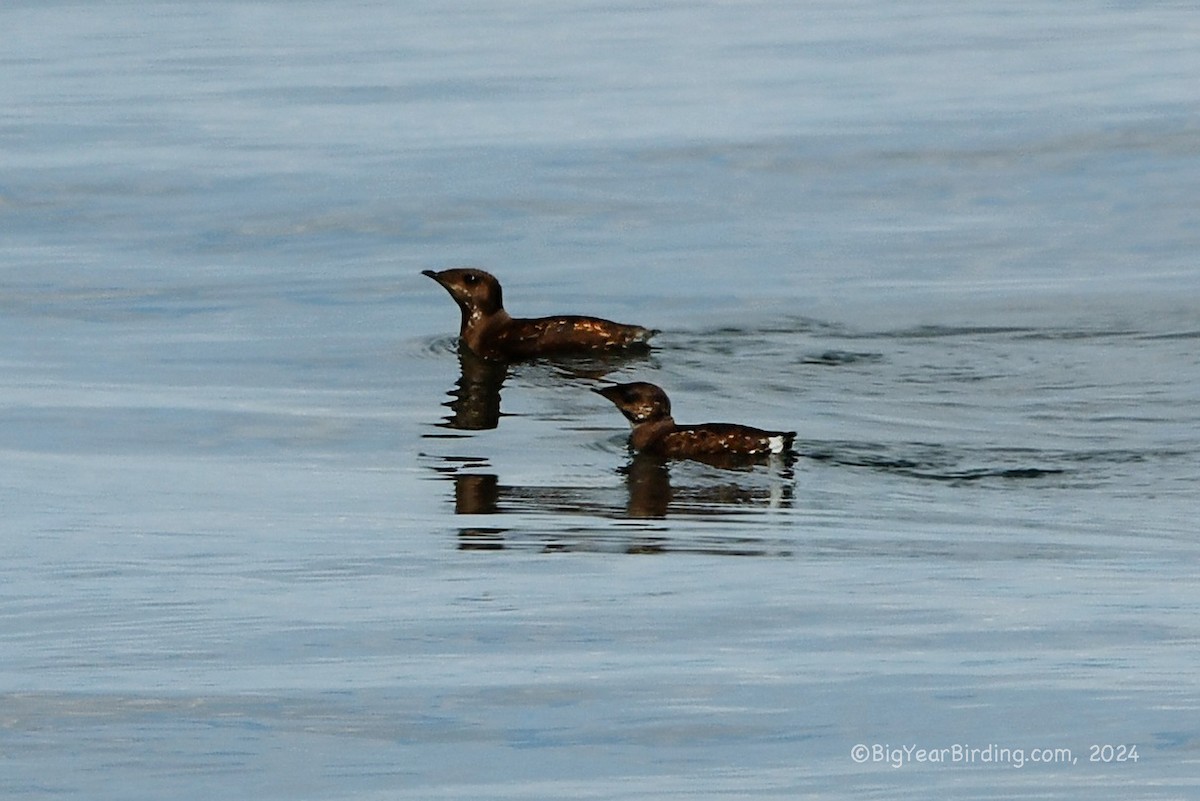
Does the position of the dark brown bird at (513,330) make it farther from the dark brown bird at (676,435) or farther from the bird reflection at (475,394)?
the dark brown bird at (676,435)

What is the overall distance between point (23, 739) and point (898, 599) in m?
3.22

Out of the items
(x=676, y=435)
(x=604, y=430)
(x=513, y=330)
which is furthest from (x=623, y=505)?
(x=513, y=330)

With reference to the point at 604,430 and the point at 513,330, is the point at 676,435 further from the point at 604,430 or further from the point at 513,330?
the point at 513,330

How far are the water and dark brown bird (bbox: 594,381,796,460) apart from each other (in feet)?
0.60

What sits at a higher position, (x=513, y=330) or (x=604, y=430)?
(x=513, y=330)

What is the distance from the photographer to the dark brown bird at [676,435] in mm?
11961

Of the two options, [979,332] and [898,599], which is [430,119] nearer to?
[979,332]

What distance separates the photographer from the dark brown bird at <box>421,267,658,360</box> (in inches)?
602

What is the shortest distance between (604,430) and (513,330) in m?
2.66

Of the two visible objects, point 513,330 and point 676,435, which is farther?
point 513,330

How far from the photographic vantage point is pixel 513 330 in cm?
1583

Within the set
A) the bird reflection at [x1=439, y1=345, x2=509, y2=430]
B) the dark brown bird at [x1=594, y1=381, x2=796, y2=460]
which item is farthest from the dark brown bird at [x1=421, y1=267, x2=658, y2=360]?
→ the dark brown bird at [x1=594, y1=381, x2=796, y2=460]

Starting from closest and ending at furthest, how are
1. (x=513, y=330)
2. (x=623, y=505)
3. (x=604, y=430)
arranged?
Result: (x=623, y=505), (x=604, y=430), (x=513, y=330)

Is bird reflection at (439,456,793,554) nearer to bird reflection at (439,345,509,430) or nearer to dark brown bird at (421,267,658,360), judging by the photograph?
bird reflection at (439,345,509,430)
